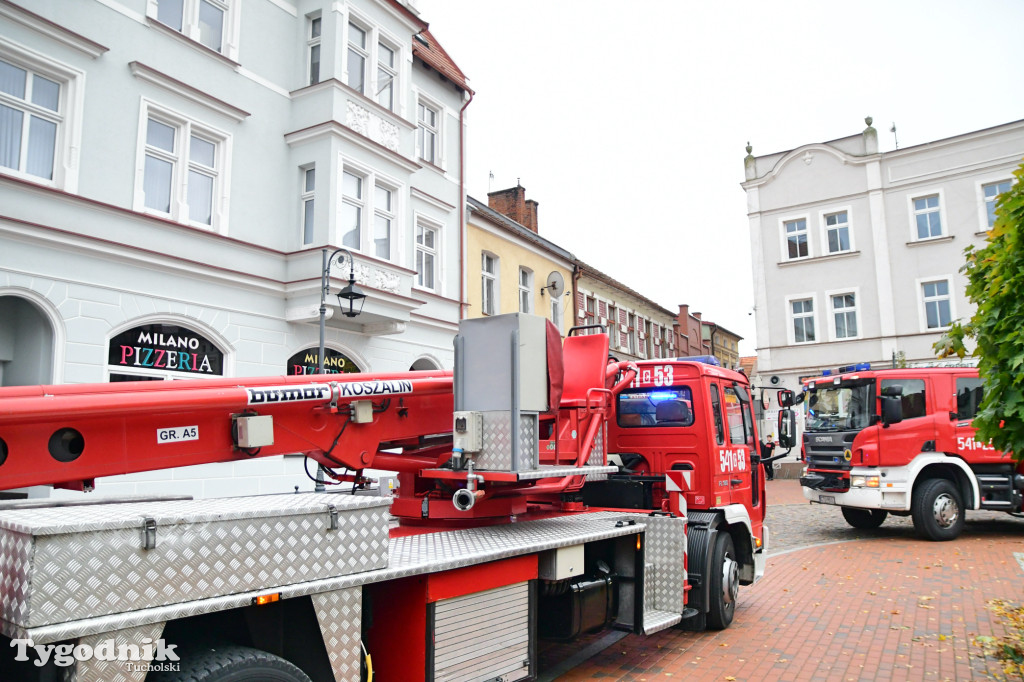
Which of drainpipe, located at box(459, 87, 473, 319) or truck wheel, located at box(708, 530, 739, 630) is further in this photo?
drainpipe, located at box(459, 87, 473, 319)

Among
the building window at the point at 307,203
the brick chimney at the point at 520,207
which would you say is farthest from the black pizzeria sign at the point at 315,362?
the brick chimney at the point at 520,207

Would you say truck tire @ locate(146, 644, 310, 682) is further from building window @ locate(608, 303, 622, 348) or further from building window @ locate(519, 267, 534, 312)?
building window @ locate(608, 303, 622, 348)

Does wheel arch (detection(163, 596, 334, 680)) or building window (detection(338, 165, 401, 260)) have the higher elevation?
building window (detection(338, 165, 401, 260))

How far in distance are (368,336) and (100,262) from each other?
5815 millimetres

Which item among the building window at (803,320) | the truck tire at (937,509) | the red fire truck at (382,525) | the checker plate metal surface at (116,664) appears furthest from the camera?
the building window at (803,320)

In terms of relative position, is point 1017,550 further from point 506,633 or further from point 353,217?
point 353,217

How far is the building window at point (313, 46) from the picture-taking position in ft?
48.9

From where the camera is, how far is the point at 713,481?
23.3 feet

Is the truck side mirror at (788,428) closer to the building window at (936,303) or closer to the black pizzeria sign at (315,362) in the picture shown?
the black pizzeria sign at (315,362)

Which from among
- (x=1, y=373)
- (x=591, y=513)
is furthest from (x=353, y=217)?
(x=591, y=513)

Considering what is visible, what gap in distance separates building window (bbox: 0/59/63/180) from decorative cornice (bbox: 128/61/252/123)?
4.10ft

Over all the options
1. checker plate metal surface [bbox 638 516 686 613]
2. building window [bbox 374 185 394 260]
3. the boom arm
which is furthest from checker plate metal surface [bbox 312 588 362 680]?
building window [bbox 374 185 394 260]

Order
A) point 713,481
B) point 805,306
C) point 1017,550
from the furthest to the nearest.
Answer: point 805,306 < point 1017,550 < point 713,481

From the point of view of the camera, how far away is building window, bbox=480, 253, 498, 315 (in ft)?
69.4
